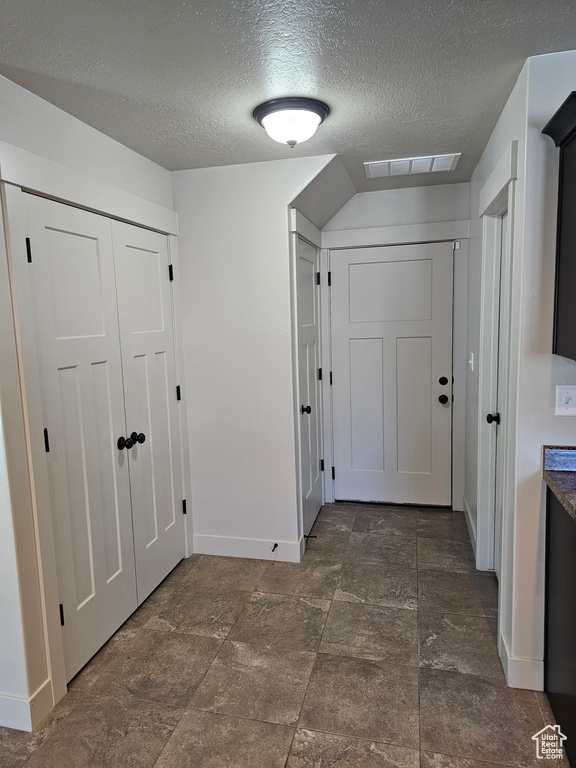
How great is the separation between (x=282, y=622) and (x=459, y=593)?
0.96 metres

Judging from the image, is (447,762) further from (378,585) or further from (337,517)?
(337,517)

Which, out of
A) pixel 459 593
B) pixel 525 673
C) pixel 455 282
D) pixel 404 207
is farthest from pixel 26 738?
pixel 404 207

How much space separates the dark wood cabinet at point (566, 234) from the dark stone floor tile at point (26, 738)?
7.49ft

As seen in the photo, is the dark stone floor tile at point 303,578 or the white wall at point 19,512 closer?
the white wall at point 19,512

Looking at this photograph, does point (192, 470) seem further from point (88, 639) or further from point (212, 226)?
point (212, 226)

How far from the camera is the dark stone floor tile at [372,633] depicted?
219 cm

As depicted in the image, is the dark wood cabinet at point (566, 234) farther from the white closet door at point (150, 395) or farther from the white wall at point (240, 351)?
the white closet door at point (150, 395)

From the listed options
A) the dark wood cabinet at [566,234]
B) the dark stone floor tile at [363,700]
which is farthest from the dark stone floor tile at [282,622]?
the dark wood cabinet at [566,234]

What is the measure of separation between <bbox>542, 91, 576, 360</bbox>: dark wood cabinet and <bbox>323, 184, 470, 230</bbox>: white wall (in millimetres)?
1788

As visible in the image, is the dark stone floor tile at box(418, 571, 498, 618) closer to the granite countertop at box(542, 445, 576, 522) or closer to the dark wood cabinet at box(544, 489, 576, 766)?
the dark wood cabinet at box(544, 489, 576, 766)

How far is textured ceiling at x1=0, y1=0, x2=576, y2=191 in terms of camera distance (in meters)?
1.39

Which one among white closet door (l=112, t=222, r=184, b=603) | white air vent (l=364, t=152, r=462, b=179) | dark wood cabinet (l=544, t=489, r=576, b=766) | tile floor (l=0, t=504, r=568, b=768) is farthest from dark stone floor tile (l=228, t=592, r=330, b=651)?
white air vent (l=364, t=152, r=462, b=179)

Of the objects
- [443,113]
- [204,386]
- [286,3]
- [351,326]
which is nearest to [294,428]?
[204,386]

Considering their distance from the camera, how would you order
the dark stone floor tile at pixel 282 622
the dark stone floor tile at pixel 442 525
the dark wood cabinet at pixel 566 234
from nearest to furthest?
the dark wood cabinet at pixel 566 234 → the dark stone floor tile at pixel 282 622 → the dark stone floor tile at pixel 442 525
